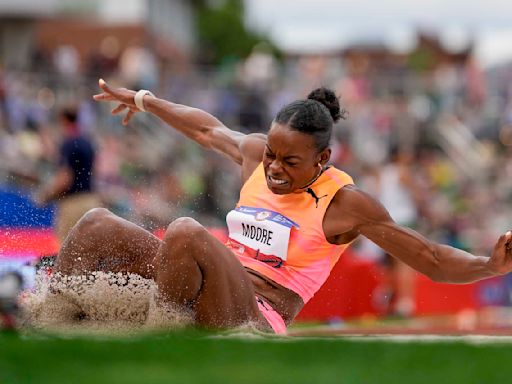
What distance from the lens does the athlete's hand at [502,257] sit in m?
5.29

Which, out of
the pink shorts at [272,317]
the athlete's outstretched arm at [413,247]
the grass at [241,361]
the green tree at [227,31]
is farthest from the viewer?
the green tree at [227,31]

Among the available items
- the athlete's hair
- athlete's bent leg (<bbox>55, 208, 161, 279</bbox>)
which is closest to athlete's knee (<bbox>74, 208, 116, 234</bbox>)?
athlete's bent leg (<bbox>55, 208, 161, 279</bbox>)

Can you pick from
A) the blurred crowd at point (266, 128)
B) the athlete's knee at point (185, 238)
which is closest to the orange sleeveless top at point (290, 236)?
the athlete's knee at point (185, 238)

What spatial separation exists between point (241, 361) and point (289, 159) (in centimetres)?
193

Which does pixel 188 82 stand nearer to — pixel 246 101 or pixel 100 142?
pixel 246 101

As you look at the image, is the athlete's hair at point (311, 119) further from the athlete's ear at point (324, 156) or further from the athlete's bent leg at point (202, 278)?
the athlete's bent leg at point (202, 278)

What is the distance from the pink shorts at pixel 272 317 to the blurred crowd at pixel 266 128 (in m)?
5.52

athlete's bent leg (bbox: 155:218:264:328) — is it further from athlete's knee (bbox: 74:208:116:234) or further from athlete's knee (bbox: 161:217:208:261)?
athlete's knee (bbox: 74:208:116:234)

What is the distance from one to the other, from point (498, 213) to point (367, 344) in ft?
42.6

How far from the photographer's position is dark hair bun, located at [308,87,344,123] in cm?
582

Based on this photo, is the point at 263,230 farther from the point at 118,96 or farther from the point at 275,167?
the point at 118,96

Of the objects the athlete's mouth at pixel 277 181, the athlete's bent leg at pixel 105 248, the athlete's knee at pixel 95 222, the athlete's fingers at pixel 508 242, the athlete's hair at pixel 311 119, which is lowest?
the athlete's bent leg at pixel 105 248

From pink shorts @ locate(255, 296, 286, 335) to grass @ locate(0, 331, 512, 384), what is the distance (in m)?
1.16

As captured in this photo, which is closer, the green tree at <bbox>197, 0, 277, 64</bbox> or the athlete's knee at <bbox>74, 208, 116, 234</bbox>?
the athlete's knee at <bbox>74, 208, 116, 234</bbox>
